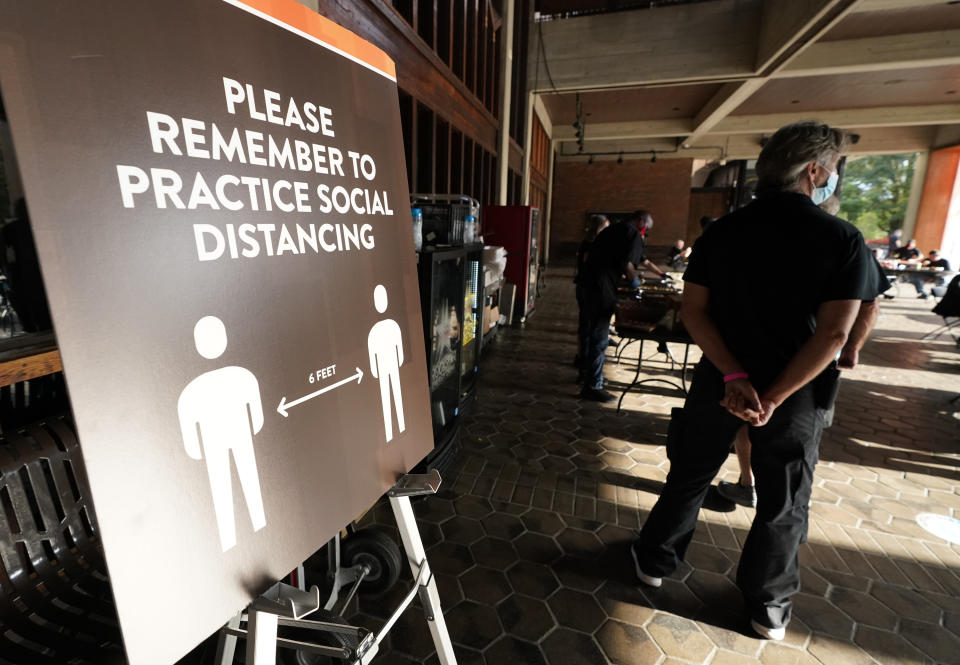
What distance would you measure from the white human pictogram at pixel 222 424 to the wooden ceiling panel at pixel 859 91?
12.2 m

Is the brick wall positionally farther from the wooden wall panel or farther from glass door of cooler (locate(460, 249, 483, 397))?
glass door of cooler (locate(460, 249, 483, 397))

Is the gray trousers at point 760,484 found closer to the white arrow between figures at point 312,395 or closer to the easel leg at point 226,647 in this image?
the white arrow between figures at point 312,395

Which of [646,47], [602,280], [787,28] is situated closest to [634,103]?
[646,47]

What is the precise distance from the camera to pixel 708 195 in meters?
18.5

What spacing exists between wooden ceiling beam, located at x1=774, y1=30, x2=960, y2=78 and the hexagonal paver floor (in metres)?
6.41

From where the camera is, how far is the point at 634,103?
11680 millimetres

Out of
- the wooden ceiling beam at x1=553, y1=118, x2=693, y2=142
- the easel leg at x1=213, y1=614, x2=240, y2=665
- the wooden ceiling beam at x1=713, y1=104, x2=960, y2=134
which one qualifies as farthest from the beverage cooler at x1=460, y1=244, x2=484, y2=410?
the wooden ceiling beam at x1=553, y1=118, x2=693, y2=142

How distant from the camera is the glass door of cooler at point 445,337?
254cm

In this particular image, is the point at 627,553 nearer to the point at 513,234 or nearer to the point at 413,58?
the point at 413,58

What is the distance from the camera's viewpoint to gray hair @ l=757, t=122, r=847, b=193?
5.01 ft

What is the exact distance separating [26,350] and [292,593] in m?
1.15

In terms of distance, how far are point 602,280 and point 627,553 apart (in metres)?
2.37

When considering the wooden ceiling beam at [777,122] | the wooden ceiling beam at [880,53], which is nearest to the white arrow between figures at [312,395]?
the wooden ceiling beam at [880,53]

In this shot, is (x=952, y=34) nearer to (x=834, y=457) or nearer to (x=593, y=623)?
(x=834, y=457)
